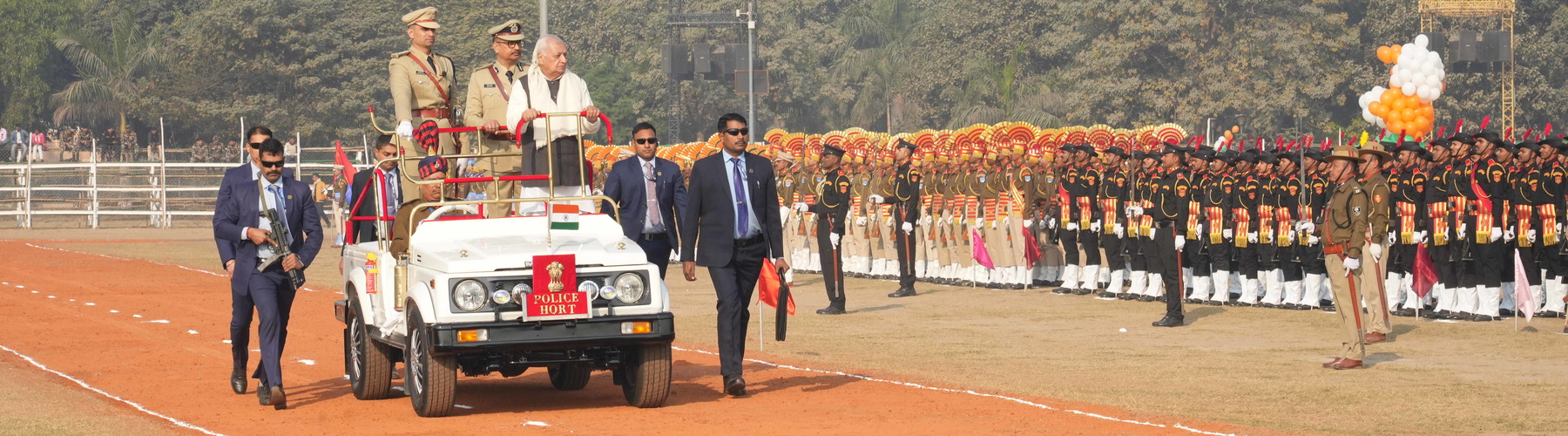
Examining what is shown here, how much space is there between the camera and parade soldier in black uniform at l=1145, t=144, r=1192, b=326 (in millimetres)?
17375

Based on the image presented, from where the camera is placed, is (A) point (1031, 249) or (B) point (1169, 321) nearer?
(B) point (1169, 321)

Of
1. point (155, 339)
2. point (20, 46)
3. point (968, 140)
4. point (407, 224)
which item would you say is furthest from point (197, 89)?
point (407, 224)

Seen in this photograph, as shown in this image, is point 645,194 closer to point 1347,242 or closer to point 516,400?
point 516,400

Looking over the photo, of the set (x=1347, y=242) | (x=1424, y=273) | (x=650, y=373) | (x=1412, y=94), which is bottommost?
(x=650, y=373)

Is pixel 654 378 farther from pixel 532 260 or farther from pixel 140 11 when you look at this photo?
pixel 140 11

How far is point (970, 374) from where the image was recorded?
13.4m

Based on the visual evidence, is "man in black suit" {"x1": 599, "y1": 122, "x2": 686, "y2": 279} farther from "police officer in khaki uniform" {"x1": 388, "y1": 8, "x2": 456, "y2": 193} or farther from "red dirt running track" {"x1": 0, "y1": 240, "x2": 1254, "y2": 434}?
"police officer in khaki uniform" {"x1": 388, "y1": 8, "x2": 456, "y2": 193}

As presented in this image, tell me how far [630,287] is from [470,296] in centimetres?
93

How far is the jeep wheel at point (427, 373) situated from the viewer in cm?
1038

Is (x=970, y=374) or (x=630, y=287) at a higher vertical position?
(x=630, y=287)

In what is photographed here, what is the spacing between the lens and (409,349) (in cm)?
1074

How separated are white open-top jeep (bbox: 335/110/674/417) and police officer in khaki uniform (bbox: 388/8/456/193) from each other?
4.43ft

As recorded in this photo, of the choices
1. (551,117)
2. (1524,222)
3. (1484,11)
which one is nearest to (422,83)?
(551,117)

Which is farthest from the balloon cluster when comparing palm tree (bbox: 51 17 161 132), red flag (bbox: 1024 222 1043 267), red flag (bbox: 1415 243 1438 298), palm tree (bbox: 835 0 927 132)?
palm tree (bbox: 51 17 161 132)
